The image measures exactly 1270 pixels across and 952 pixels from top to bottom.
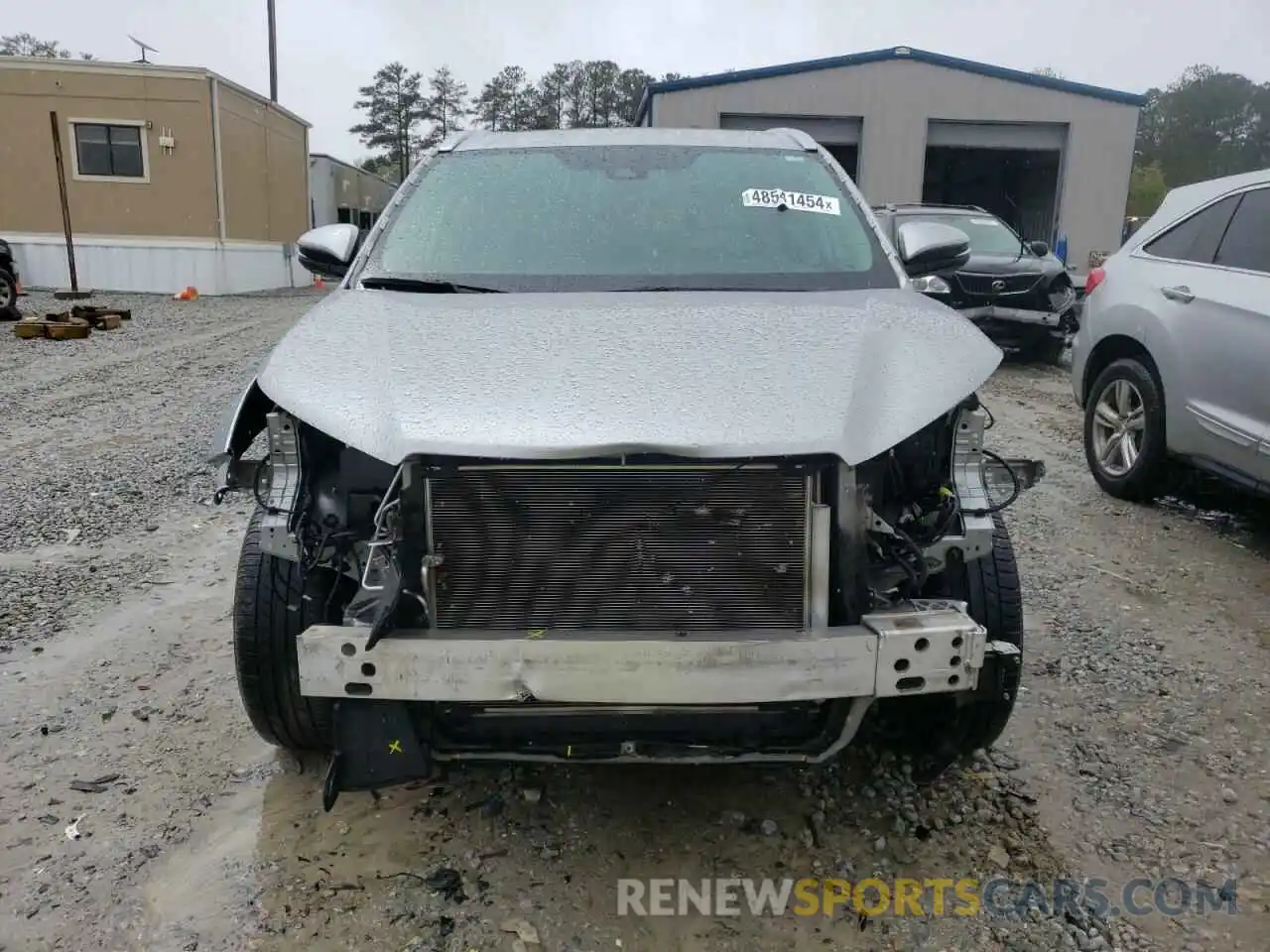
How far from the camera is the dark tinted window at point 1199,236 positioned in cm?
507

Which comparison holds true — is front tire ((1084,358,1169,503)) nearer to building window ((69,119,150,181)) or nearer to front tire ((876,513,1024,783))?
front tire ((876,513,1024,783))

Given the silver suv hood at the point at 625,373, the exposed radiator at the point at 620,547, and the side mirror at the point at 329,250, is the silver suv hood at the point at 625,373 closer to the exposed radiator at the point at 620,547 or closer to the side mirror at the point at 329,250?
the exposed radiator at the point at 620,547

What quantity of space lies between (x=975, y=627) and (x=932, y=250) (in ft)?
6.02

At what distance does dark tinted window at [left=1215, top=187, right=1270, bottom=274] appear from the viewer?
475 cm

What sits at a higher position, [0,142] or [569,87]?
[569,87]

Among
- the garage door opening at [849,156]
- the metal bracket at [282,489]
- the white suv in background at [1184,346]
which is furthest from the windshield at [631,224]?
the garage door opening at [849,156]

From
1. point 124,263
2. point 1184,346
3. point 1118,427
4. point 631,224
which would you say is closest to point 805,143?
point 631,224

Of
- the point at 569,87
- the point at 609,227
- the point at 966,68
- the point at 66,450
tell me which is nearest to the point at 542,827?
the point at 609,227

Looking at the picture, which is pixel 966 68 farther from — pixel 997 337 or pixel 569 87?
pixel 569 87

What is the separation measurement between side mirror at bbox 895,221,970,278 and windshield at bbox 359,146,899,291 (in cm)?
25

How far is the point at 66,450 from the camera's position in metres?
6.64

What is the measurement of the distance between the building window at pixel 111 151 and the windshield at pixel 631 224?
21.3 metres

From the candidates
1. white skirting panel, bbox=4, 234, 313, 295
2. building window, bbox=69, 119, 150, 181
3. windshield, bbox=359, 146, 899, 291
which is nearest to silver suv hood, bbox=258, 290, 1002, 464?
windshield, bbox=359, 146, 899, 291

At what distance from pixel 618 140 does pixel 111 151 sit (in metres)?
21.9
